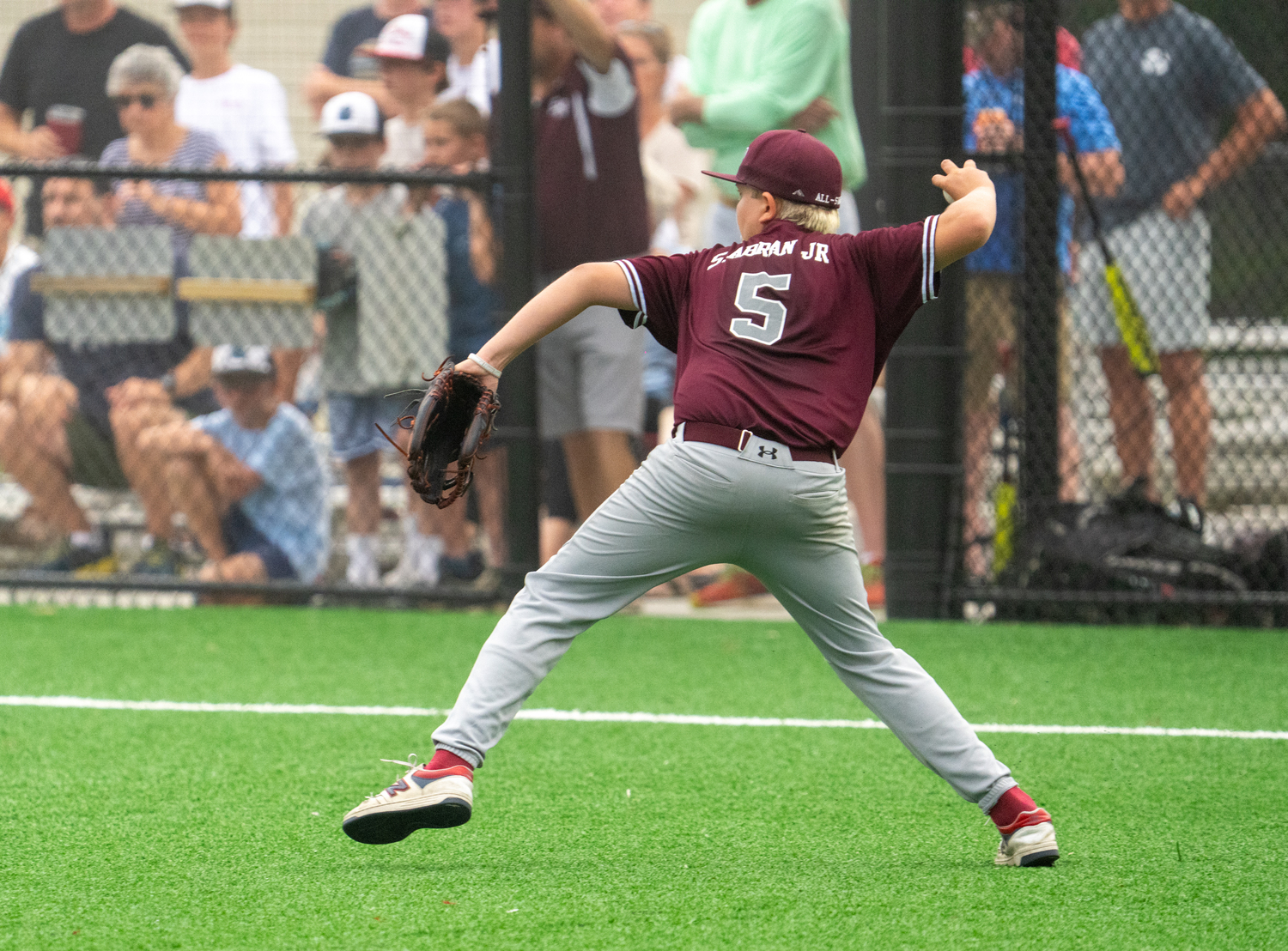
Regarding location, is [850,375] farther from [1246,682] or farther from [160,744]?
[1246,682]

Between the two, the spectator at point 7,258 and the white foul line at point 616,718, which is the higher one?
the spectator at point 7,258

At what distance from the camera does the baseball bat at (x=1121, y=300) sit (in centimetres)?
658

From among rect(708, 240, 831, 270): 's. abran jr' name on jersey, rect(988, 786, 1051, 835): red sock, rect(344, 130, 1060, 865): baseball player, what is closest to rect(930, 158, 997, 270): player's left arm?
rect(344, 130, 1060, 865): baseball player

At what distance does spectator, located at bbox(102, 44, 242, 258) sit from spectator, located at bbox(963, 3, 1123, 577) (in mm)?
3392

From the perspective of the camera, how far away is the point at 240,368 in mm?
7254

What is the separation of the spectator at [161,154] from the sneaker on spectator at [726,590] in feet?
8.99

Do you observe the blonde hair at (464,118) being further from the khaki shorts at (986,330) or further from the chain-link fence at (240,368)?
the khaki shorts at (986,330)

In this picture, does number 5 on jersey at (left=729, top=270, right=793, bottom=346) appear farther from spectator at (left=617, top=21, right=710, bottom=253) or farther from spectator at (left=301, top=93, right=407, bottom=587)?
spectator at (left=617, top=21, right=710, bottom=253)

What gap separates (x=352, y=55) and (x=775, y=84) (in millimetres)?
2838

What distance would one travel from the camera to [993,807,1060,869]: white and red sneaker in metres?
3.41

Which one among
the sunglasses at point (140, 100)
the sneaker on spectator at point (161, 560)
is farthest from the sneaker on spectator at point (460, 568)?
the sunglasses at point (140, 100)

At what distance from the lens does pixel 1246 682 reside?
556cm

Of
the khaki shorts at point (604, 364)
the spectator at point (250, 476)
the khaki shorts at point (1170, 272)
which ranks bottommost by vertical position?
the spectator at point (250, 476)

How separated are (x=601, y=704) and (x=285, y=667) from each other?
1314mm
